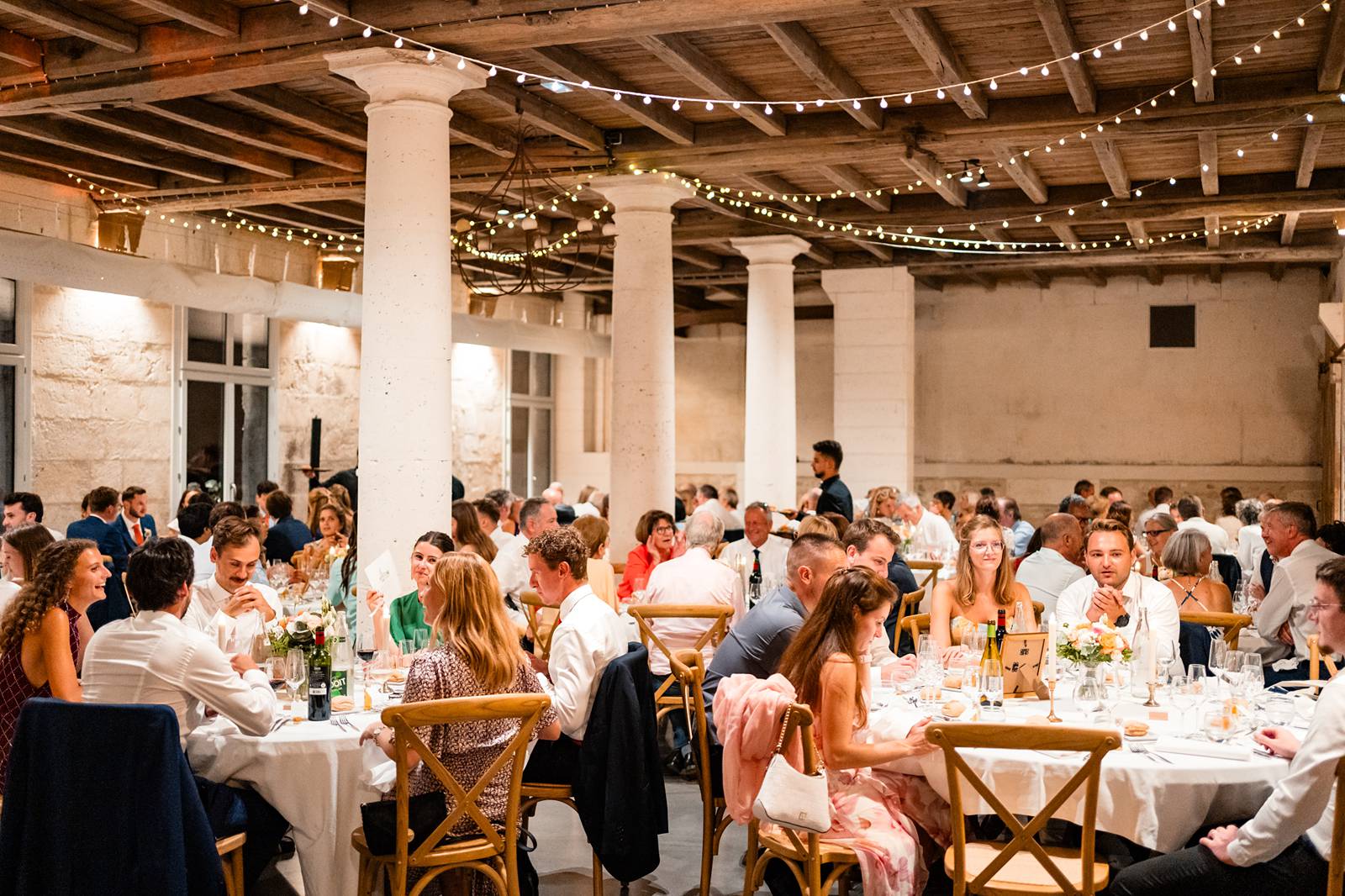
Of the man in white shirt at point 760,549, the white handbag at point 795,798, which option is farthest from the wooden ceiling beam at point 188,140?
the white handbag at point 795,798

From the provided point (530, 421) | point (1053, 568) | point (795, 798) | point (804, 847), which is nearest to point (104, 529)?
point (1053, 568)

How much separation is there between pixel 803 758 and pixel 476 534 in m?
3.71

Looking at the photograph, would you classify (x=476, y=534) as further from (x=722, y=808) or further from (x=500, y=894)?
(x=500, y=894)

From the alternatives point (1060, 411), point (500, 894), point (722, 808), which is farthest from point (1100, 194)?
point (500, 894)

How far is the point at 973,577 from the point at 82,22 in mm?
5550

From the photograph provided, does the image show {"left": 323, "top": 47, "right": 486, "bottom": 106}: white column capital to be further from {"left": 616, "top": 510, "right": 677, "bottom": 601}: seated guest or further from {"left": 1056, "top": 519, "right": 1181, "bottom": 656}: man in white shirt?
{"left": 1056, "top": 519, "right": 1181, "bottom": 656}: man in white shirt

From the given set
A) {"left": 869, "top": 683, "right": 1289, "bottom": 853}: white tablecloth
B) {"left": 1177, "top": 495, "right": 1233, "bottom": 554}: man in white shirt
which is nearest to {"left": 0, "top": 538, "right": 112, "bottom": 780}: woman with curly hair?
{"left": 869, "top": 683, "right": 1289, "bottom": 853}: white tablecloth

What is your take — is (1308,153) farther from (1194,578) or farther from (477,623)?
(477,623)

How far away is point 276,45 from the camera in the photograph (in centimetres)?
698

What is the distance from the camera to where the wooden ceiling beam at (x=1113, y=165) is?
9.54m

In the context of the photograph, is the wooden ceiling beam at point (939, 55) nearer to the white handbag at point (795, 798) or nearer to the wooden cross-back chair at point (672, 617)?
the wooden cross-back chair at point (672, 617)

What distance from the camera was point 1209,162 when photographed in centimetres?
999

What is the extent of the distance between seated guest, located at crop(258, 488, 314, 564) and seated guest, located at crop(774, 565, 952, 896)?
Answer: 17.9 ft

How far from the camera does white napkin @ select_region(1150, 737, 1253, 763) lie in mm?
3637
